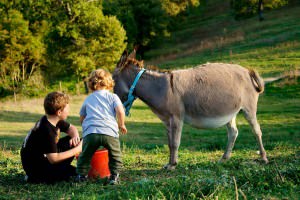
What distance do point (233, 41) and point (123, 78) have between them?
42.2 meters

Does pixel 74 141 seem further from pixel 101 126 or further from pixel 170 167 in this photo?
pixel 170 167

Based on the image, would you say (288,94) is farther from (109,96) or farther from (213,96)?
(109,96)

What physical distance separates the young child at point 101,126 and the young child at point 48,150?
0.28 meters

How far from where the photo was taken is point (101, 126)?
281 inches

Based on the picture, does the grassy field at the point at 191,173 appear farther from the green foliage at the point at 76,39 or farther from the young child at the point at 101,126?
the green foliage at the point at 76,39

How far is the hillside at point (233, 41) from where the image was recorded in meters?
36.3

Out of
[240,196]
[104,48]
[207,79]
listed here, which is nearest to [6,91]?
[104,48]

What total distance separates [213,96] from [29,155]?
3885 mm

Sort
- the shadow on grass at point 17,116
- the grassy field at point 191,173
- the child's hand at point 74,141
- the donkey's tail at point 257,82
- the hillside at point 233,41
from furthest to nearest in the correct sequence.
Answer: the hillside at point 233,41 → the shadow on grass at point 17,116 → the donkey's tail at point 257,82 → the child's hand at point 74,141 → the grassy field at point 191,173

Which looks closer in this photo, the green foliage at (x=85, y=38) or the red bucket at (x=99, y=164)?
the red bucket at (x=99, y=164)

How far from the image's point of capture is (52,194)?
21.1ft

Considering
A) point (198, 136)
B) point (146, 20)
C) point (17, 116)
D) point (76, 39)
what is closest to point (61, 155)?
point (198, 136)

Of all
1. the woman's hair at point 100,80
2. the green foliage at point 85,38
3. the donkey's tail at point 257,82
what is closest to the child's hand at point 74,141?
the woman's hair at point 100,80

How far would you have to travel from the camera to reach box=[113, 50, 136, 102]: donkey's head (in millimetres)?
9117
